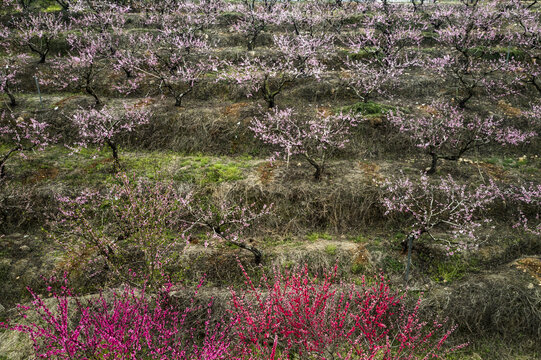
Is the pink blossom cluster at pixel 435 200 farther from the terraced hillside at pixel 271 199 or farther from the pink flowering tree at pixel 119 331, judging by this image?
the pink flowering tree at pixel 119 331

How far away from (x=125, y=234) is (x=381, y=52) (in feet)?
57.7

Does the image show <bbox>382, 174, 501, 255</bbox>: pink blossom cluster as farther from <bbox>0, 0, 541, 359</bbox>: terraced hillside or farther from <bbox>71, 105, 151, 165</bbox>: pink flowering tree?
<bbox>71, 105, 151, 165</bbox>: pink flowering tree

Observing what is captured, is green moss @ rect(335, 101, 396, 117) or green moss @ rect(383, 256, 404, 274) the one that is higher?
green moss @ rect(335, 101, 396, 117)

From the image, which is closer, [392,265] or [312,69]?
[392,265]

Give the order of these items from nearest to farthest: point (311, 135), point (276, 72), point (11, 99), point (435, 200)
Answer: point (435, 200) < point (311, 135) < point (11, 99) < point (276, 72)

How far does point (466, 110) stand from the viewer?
14.3m

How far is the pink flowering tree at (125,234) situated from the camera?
7.15 meters

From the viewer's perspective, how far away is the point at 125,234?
27.1 ft

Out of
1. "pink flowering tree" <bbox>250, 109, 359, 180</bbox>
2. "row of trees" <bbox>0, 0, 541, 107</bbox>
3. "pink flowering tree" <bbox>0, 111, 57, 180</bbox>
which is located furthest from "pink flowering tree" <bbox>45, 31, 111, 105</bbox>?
"pink flowering tree" <bbox>250, 109, 359, 180</bbox>

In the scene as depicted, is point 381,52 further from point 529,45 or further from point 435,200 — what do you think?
point 435,200

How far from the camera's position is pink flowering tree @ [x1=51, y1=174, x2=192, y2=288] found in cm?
715

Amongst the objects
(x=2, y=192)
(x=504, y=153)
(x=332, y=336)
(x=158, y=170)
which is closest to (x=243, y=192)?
(x=158, y=170)

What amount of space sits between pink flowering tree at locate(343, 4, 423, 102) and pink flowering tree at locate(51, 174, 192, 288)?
10.3 metres

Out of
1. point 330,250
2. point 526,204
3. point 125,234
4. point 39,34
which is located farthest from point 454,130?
point 39,34
